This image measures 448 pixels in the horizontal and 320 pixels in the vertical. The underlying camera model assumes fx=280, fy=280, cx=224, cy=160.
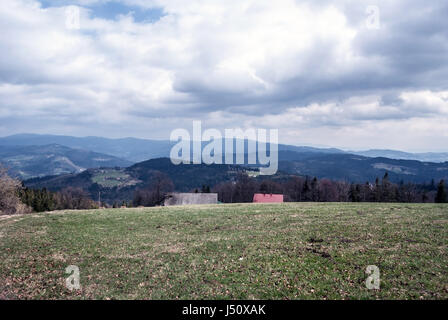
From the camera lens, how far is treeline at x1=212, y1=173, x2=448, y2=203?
9638 centimetres

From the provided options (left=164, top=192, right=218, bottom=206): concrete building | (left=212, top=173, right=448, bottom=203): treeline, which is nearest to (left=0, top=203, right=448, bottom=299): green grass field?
(left=164, top=192, right=218, bottom=206): concrete building

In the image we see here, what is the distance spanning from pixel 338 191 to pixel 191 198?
2780 inches

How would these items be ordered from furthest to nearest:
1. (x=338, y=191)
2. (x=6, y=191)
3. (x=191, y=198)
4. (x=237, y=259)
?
(x=338, y=191)
(x=191, y=198)
(x=6, y=191)
(x=237, y=259)

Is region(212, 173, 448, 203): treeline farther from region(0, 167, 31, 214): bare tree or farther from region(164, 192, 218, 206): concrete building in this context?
region(0, 167, 31, 214): bare tree

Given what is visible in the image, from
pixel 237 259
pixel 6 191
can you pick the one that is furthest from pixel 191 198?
pixel 237 259

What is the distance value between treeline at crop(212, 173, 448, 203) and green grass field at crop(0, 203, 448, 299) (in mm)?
82840

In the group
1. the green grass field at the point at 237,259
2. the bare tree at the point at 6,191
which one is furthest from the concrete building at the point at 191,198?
the green grass field at the point at 237,259

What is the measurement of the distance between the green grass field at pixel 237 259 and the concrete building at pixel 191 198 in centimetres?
4919

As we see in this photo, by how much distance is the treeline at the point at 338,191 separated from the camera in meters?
96.4

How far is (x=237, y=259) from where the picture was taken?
593 inches

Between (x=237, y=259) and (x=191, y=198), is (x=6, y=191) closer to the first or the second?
(x=191, y=198)

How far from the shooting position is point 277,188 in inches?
5212
